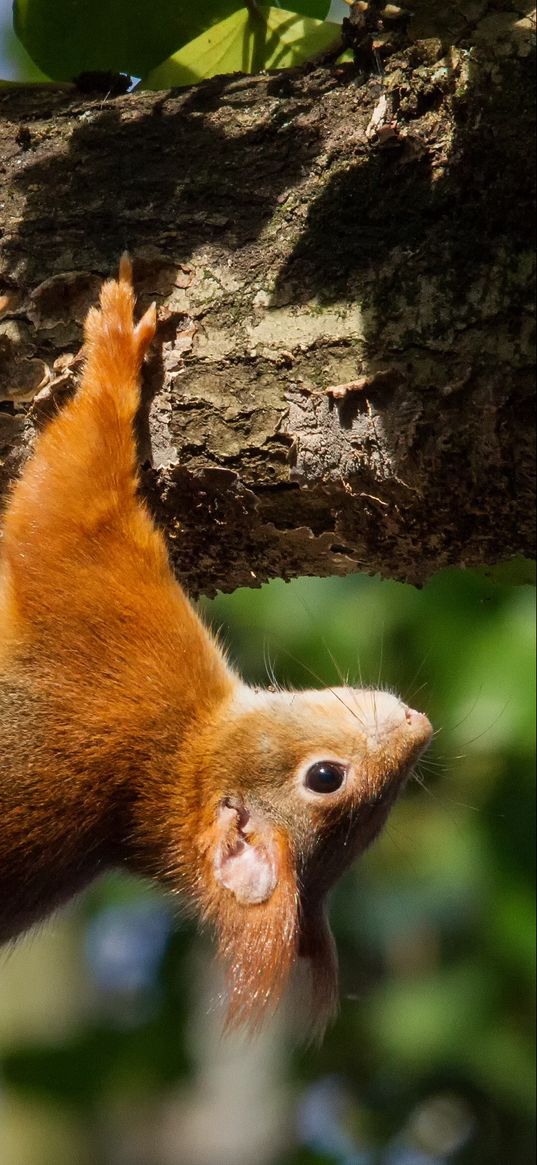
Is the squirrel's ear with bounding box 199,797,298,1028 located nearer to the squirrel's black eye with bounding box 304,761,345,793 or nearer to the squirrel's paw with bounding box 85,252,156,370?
the squirrel's black eye with bounding box 304,761,345,793

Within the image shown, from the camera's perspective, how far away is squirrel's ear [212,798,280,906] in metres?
3.83

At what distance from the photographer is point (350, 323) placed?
10.0 ft

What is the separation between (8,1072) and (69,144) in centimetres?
465

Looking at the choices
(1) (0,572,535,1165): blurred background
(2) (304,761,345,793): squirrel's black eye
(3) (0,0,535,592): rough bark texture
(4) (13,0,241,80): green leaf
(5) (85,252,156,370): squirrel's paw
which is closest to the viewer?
(3) (0,0,535,592): rough bark texture

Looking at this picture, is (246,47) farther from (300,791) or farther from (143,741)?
(300,791)

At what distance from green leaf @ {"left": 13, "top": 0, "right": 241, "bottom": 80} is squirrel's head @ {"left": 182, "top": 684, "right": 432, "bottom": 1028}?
208cm

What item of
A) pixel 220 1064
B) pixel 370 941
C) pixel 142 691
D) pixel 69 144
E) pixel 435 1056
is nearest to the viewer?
pixel 69 144

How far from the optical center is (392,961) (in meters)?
6.86

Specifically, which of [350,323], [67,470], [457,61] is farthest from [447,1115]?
[457,61]

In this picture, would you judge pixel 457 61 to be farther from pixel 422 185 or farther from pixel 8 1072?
pixel 8 1072

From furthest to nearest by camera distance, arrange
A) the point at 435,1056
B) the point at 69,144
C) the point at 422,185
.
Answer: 1. the point at 435,1056
2. the point at 69,144
3. the point at 422,185

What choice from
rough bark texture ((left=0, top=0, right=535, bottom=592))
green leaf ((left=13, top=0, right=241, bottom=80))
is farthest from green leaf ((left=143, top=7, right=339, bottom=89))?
rough bark texture ((left=0, top=0, right=535, bottom=592))

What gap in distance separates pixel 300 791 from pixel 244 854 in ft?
0.92

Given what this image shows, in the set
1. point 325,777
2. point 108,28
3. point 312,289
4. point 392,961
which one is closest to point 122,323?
point 312,289
